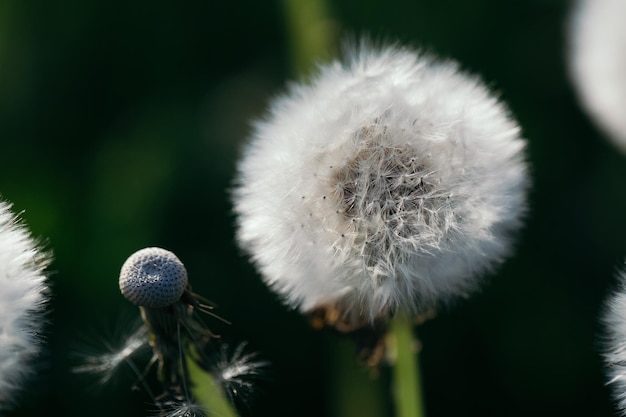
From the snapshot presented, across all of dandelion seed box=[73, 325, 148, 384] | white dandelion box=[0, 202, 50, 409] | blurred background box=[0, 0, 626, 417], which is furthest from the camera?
blurred background box=[0, 0, 626, 417]

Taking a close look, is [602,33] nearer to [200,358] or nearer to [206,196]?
[206,196]

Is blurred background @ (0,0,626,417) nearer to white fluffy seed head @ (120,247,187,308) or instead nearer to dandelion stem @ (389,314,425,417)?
dandelion stem @ (389,314,425,417)

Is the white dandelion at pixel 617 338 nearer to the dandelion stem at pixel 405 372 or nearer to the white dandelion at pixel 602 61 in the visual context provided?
the dandelion stem at pixel 405 372

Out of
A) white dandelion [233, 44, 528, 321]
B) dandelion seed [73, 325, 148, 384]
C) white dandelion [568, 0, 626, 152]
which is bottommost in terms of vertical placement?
dandelion seed [73, 325, 148, 384]

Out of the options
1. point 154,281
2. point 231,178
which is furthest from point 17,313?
point 231,178

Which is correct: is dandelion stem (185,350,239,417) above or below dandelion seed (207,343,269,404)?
below

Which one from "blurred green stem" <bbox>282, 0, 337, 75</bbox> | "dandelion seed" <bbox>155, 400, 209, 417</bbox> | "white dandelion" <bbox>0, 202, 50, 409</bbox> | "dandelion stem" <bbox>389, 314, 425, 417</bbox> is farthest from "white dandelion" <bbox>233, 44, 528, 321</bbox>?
"blurred green stem" <bbox>282, 0, 337, 75</bbox>

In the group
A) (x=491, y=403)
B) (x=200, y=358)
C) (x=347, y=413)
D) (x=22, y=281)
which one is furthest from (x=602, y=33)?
(x=22, y=281)

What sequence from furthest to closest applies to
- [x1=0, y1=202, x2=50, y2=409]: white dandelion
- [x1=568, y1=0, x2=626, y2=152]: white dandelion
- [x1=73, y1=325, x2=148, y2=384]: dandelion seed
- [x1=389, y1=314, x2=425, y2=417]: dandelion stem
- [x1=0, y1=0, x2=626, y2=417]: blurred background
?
1. [x1=0, y1=0, x2=626, y2=417]: blurred background
2. [x1=568, y1=0, x2=626, y2=152]: white dandelion
3. [x1=389, y1=314, x2=425, y2=417]: dandelion stem
4. [x1=73, y1=325, x2=148, y2=384]: dandelion seed
5. [x1=0, y1=202, x2=50, y2=409]: white dandelion
